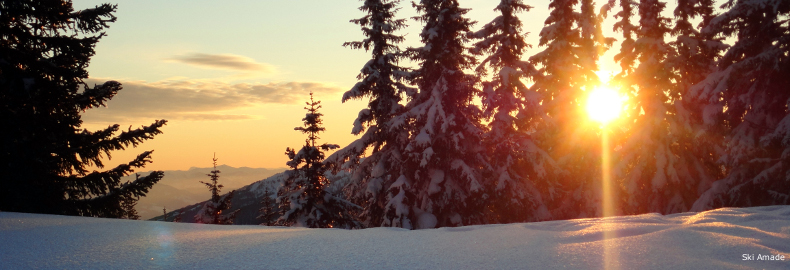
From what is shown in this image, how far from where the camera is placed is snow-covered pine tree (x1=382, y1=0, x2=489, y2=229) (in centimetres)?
1748

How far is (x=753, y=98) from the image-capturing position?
17.8 m

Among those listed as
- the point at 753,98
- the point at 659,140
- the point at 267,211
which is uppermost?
the point at 753,98

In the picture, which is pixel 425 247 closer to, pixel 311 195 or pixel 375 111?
pixel 375 111

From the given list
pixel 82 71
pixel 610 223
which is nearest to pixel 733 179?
pixel 610 223

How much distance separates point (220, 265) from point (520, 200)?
16.2 m

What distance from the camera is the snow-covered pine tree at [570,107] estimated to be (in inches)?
822

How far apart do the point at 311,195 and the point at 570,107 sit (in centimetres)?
1429

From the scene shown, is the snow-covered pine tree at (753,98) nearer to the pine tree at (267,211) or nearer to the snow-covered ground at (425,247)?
the snow-covered ground at (425,247)

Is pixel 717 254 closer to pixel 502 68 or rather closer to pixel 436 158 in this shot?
pixel 436 158

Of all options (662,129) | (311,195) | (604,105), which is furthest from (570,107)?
(311,195)

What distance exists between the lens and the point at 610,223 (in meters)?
6.01

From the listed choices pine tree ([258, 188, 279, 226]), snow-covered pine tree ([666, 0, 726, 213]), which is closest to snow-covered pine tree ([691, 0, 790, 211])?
snow-covered pine tree ([666, 0, 726, 213])

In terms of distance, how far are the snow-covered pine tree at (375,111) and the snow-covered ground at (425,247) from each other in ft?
45.0

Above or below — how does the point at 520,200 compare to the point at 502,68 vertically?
below
